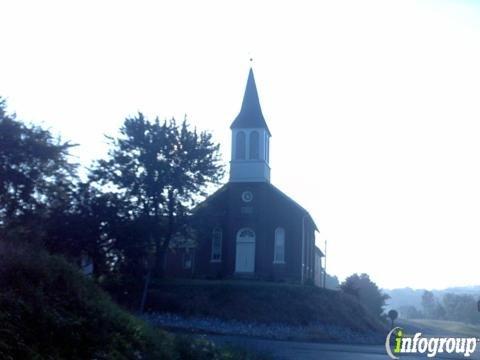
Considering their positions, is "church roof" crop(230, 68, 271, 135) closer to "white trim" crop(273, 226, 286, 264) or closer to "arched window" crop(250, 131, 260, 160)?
"arched window" crop(250, 131, 260, 160)

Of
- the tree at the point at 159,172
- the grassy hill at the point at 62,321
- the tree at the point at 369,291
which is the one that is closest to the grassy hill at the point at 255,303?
the tree at the point at 159,172

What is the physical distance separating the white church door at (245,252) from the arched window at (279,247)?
1.52 m

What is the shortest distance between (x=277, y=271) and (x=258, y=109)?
38.2ft

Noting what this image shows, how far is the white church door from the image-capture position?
45.2 meters

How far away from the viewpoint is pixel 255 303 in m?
36.6

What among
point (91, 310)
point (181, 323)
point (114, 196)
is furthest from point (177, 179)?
point (91, 310)

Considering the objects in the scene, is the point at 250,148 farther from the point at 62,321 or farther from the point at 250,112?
the point at 62,321

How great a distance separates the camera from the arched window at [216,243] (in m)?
46.6

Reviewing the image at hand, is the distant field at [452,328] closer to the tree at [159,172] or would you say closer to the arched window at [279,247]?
the arched window at [279,247]

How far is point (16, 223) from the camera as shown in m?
23.0

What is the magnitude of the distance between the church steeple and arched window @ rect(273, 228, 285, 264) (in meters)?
3.76

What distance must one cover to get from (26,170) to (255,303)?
56.6ft

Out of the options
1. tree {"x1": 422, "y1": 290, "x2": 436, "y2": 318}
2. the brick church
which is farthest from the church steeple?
tree {"x1": 422, "y1": 290, "x2": 436, "y2": 318}

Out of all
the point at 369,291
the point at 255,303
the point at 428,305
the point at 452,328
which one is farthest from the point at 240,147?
the point at 428,305
